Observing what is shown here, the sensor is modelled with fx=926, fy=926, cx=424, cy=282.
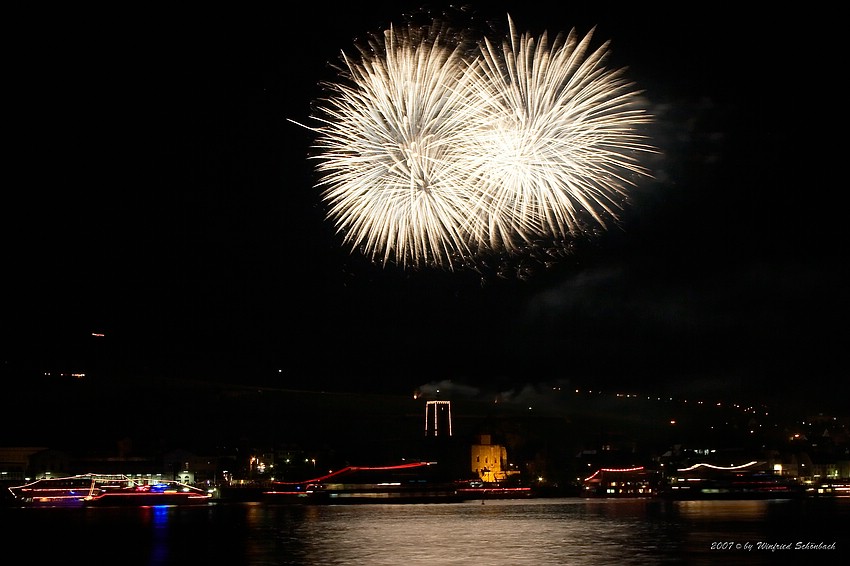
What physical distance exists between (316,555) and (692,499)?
7386 centimetres

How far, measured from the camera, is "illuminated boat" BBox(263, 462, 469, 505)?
92.1 metres

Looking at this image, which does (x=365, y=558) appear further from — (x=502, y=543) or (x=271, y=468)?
(x=271, y=468)

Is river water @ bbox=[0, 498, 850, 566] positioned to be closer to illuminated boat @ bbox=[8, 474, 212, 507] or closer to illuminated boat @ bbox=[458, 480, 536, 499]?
illuminated boat @ bbox=[8, 474, 212, 507]

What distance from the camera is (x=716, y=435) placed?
149m

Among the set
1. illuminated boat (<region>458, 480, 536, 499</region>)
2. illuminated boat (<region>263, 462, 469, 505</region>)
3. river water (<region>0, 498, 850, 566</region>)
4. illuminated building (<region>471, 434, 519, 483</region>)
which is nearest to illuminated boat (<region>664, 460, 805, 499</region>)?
illuminated boat (<region>458, 480, 536, 499</region>)

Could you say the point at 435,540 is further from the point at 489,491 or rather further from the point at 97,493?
the point at 489,491

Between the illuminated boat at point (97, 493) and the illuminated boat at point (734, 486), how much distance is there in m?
50.6

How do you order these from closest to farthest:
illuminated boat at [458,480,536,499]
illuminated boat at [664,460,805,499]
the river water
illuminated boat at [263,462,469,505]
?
1. the river water
2. illuminated boat at [263,462,469,505]
3. illuminated boat at [664,460,805,499]
4. illuminated boat at [458,480,536,499]

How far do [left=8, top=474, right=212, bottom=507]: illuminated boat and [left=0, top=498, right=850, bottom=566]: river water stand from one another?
25119mm

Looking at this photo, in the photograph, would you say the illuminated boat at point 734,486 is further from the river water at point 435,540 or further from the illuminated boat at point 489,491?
the river water at point 435,540

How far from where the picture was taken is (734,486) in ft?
333

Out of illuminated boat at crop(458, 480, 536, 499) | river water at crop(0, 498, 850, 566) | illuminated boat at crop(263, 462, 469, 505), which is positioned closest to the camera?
river water at crop(0, 498, 850, 566)

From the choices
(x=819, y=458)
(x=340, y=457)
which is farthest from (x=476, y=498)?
(x=819, y=458)

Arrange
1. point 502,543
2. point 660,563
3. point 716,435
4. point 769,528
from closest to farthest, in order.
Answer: point 660,563
point 502,543
point 769,528
point 716,435
